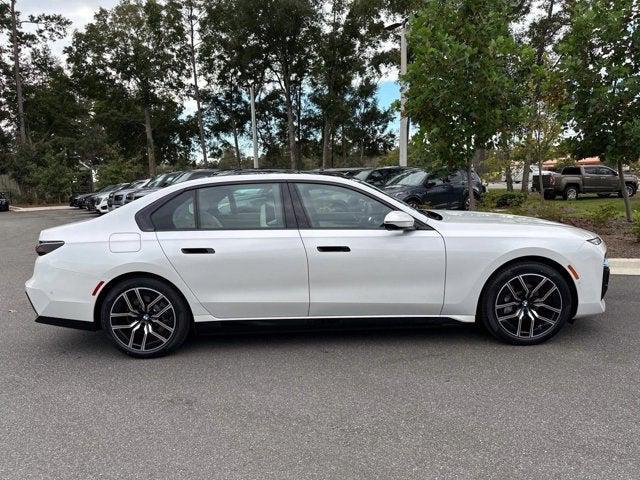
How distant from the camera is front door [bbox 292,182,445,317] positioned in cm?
429

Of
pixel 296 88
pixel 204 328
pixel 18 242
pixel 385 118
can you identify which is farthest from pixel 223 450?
pixel 385 118

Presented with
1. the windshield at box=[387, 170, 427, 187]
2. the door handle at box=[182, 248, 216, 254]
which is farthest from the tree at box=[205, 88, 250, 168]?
the door handle at box=[182, 248, 216, 254]

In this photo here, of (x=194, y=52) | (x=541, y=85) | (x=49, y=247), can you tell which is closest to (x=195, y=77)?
(x=194, y=52)

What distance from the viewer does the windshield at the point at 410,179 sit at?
47.4 ft

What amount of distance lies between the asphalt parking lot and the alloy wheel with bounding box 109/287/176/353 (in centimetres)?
17

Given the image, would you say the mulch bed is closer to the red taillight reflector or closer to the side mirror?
the side mirror

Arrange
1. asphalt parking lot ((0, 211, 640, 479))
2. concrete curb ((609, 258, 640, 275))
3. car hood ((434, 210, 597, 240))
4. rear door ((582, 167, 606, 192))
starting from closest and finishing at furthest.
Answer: asphalt parking lot ((0, 211, 640, 479)) < car hood ((434, 210, 597, 240)) < concrete curb ((609, 258, 640, 275)) < rear door ((582, 167, 606, 192))

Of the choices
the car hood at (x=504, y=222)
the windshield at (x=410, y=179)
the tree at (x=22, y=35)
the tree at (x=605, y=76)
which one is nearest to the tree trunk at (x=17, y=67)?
the tree at (x=22, y=35)

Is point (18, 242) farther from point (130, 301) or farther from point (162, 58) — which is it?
point (162, 58)

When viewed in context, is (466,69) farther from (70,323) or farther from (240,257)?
(70,323)

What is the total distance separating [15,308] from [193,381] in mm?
3578

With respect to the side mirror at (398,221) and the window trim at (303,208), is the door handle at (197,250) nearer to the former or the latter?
the window trim at (303,208)

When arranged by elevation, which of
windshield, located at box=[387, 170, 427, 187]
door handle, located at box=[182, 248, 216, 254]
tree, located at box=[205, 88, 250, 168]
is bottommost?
door handle, located at box=[182, 248, 216, 254]

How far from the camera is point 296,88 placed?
3694 centimetres
